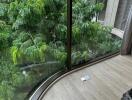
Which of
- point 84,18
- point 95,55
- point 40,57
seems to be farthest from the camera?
Result: point 95,55

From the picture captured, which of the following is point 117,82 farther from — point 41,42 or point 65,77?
point 41,42

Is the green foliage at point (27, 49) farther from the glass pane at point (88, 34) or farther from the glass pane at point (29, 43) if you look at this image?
the glass pane at point (88, 34)

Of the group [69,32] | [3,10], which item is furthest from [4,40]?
[69,32]

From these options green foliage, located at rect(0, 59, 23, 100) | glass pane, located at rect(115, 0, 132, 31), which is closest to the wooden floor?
green foliage, located at rect(0, 59, 23, 100)

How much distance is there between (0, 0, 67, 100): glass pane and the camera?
6.09ft

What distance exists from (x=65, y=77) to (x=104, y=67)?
0.77m

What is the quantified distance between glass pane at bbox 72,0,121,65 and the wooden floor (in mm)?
252

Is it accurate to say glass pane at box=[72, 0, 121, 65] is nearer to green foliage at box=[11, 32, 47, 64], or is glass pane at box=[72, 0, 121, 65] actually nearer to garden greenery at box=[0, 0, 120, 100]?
garden greenery at box=[0, 0, 120, 100]

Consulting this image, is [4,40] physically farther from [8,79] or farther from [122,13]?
[122,13]

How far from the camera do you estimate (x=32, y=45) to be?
215 centimetres

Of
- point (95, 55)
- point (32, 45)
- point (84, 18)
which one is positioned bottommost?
point (95, 55)

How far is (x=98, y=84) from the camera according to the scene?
8.23 ft

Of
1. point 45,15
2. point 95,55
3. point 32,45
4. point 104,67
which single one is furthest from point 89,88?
point 45,15

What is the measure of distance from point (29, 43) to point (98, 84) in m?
1.23
